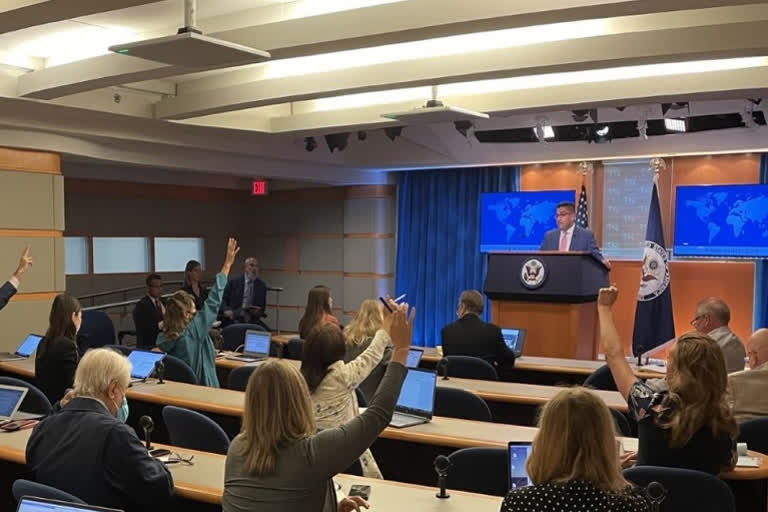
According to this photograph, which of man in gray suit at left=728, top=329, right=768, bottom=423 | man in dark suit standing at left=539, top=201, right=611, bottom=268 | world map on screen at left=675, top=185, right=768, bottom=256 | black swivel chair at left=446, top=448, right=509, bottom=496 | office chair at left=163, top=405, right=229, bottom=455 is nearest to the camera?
black swivel chair at left=446, top=448, right=509, bottom=496

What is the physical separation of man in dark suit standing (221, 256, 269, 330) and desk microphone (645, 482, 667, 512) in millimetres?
8596

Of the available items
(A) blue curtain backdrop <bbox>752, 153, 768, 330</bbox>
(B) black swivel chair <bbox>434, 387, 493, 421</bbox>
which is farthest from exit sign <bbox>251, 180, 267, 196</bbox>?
(B) black swivel chair <bbox>434, 387, 493, 421</bbox>

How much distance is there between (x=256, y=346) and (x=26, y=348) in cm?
226

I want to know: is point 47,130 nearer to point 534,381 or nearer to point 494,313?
point 494,313

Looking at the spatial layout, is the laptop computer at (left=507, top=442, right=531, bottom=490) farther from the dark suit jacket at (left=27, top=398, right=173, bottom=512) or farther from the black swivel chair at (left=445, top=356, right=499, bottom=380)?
the black swivel chair at (left=445, top=356, right=499, bottom=380)

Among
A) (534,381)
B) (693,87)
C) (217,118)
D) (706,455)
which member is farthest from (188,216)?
(706,455)

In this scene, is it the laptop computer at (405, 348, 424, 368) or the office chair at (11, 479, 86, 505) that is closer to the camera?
the office chair at (11, 479, 86, 505)

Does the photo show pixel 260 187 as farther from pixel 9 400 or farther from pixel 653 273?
pixel 9 400

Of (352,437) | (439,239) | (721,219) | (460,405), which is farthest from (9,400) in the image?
(439,239)

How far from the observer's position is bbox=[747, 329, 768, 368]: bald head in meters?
4.33

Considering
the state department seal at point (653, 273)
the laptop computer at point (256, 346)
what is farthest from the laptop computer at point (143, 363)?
the state department seal at point (653, 273)

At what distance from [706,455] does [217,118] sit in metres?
6.50

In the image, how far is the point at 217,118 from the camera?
26.9 ft

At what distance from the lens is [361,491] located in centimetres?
296
